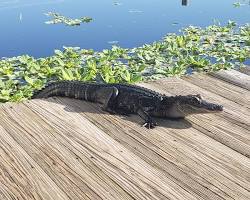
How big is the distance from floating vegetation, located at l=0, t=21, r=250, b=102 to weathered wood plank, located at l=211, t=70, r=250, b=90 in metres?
0.94

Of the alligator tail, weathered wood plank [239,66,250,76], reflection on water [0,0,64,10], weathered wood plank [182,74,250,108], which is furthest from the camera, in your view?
reflection on water [0,0,64,10]

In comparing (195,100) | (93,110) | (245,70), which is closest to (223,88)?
(245,70)

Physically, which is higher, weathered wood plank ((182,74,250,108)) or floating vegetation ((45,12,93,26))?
weathered wood plank ((182,74,250,108))

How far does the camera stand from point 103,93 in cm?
517

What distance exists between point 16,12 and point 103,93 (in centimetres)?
844

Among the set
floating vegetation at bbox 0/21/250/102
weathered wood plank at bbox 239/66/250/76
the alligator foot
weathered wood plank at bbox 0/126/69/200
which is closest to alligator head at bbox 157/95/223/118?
the alligator foot

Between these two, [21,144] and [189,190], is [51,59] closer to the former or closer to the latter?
[21,144]

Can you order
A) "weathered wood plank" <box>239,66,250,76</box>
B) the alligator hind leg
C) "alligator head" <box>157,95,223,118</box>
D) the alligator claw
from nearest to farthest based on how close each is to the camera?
the alligator claw
"alligator head" <box>157,95,223,118</box>
the alligator hind leg
"weathered wood plank" <box>239,66,250,76</box>

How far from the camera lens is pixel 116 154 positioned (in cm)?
386

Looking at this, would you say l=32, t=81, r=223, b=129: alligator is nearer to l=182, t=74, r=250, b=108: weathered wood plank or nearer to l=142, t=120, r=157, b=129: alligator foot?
l=142, t=120, r=157, b=129: alligator foot

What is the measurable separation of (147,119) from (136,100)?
0.41 m

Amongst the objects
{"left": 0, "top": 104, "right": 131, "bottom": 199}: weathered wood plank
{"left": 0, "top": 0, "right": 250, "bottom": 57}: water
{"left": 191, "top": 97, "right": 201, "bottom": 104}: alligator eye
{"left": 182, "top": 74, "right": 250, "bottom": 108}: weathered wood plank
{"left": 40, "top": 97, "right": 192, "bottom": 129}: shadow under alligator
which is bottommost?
{"left": 0, "top": 0, "right": 250, "bottom": 57}: water

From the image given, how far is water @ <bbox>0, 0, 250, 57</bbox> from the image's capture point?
31.6ft

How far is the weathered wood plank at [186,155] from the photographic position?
341 centimetres
